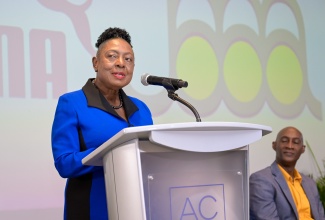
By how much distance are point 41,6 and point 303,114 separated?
Answer: 246 cm

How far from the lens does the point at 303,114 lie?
14.6 feet

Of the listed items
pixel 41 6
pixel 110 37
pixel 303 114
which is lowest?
pixel 303 114

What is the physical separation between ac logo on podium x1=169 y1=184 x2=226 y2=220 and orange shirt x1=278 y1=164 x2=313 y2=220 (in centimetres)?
220

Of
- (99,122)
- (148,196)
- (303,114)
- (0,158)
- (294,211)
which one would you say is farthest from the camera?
(303,114)

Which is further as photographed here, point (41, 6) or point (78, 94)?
point (41, 6)

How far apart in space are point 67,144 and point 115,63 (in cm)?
37

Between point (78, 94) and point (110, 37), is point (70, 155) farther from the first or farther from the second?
point (110, 37)

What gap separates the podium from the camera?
4.68 feet

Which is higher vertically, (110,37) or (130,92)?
(110,37)

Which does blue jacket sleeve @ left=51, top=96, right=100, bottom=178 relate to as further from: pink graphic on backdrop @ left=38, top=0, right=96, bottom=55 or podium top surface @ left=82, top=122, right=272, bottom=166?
pink graphic on backdrop @ left=38, top=0, right=96, bottom=55

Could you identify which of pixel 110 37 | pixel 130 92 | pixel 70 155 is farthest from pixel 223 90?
pixel 70 155

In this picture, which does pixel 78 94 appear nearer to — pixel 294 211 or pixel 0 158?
pixel 0 158

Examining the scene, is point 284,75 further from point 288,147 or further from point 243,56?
point 288,147

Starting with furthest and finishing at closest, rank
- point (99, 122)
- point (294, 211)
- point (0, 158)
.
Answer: point (294, 211) → point (0, 158) → point (99, 122)
